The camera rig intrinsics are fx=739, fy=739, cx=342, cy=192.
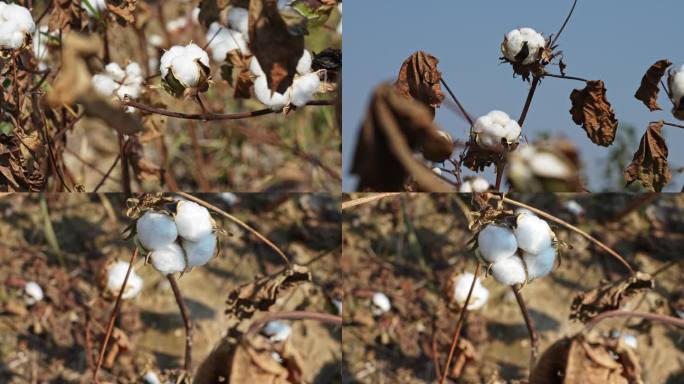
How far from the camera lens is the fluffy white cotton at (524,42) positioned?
106 cm

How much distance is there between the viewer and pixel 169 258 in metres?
0.97

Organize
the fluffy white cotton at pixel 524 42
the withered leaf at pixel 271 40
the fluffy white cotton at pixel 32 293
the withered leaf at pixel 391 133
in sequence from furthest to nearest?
the fluffy white cotton at pixel 32 293, the fluffy white cotton at pixel 524 42, the withered leaf at pixel 271 40, the withered leaf at pixel 391 133

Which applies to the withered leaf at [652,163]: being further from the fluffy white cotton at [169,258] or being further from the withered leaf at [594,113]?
the fluffy white cotton at [169,258]

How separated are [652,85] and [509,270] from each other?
15.6 inches

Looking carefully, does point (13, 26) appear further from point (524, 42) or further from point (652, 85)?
point (652, 85)

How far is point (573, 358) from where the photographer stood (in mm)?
1140

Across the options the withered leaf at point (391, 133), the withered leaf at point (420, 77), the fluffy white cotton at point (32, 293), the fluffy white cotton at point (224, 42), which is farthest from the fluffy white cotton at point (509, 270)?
the fluffy white cotton at point (32, 293)

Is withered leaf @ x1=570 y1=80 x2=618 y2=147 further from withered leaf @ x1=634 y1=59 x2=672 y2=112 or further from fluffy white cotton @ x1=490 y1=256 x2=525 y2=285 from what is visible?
fluffy white cotton @ x1=490 y1=256 x2=525 y2=285

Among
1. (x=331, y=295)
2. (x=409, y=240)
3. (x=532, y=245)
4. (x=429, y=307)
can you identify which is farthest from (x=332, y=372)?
(x=532, y=245)

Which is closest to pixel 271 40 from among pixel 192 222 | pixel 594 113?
pixel 192 222

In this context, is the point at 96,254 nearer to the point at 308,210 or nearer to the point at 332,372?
the point at 308,210

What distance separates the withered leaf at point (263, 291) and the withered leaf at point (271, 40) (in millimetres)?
486

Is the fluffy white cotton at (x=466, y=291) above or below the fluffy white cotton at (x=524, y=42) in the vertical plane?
below

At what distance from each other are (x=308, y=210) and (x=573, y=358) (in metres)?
0.84
